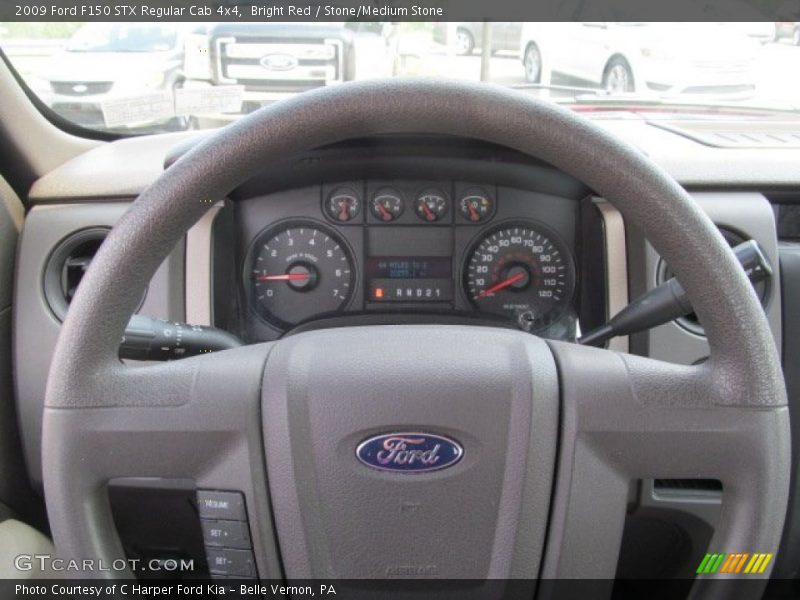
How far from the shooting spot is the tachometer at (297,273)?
2.00 m

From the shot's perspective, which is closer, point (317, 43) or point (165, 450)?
point (165, 450)

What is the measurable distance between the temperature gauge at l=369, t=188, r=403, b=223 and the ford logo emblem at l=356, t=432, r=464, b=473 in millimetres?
976

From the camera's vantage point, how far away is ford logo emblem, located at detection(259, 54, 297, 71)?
2.05m

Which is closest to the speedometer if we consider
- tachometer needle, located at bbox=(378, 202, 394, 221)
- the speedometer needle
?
the speedometer needle

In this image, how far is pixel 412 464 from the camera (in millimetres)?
1127

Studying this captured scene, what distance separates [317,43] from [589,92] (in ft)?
2.75

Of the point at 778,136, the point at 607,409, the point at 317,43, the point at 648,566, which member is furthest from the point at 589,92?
the point at 607,409

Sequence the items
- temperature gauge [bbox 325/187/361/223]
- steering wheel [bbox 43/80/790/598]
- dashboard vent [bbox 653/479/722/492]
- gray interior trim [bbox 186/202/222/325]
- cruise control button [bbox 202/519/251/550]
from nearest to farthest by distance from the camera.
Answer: steering wheel [bbox 43/80/790/598] → cruise control button [bbox 202/519/251/550] → dashboard vent [bbox 653/479/722/492] → gray interior trim [bbox 186/202/222/325] → temperature gauge [bbox 325/187/361/223]

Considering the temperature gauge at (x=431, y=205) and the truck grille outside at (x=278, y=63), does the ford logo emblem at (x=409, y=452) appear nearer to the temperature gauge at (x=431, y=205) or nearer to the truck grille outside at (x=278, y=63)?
the temperature gauge at (x=431, y=205)

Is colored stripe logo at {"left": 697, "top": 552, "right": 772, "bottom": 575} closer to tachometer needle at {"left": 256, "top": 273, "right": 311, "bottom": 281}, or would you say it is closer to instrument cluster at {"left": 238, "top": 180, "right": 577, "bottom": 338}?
instrument cluster at {"left": 238, "top": 180, "right": 577, "bottom": 338}

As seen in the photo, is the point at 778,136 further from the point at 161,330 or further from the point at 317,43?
the point at 161,330

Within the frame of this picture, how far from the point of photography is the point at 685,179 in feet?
6.12

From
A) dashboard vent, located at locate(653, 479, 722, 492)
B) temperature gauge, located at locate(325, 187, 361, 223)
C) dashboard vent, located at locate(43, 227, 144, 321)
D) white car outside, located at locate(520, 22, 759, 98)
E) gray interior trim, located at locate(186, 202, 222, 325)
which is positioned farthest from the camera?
white car outside, located at locate(520, 22, 759, 98)

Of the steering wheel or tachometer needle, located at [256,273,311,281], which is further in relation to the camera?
tachometer needle, located at [256,273,311,281]
